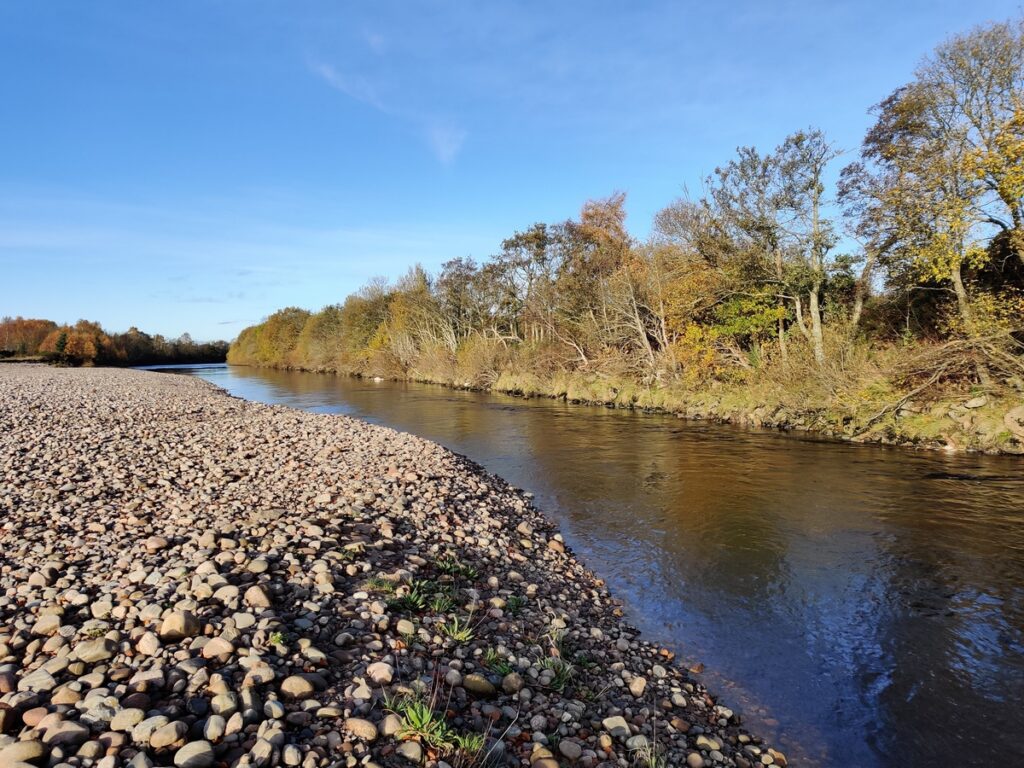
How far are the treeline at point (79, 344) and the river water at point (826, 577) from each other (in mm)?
80819

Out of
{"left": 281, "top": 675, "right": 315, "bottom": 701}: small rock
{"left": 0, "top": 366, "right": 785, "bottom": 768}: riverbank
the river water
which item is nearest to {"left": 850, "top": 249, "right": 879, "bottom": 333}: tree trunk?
the river water

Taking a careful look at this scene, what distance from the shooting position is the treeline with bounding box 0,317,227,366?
246 feet

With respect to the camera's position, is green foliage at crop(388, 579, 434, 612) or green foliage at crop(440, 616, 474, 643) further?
green foliage at crop(388, 579, 434, 612)

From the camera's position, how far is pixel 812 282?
2542 cm

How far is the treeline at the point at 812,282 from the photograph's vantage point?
17641 mm

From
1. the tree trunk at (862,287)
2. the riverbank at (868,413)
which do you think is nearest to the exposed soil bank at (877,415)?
the riverbank at (868,413)

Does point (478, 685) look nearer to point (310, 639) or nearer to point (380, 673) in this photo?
point (380, 673)

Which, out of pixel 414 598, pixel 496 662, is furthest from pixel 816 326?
pixel 496 662

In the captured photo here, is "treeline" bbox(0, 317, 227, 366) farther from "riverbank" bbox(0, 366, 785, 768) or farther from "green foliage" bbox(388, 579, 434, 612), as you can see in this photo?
"green foliage" bbox(388, 579, 434, 612)

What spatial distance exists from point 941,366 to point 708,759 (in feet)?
62.0

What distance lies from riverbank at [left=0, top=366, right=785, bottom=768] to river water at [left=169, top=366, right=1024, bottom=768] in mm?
981

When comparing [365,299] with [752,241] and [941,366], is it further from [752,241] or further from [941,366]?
[941,366]

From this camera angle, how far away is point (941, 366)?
18250 millimetres

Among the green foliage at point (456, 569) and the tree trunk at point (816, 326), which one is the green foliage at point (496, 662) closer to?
the green foliage at point (456, 569)
